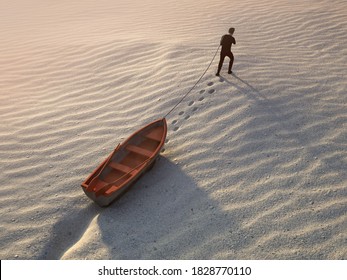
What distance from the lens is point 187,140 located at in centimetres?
491

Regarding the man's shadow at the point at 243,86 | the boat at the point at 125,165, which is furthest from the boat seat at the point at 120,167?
the man's shadow at the point at 243,86

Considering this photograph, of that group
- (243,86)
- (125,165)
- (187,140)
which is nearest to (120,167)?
(125,165)

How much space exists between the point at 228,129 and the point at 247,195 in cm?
128

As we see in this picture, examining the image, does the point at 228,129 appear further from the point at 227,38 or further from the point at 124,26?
the point at 124,26

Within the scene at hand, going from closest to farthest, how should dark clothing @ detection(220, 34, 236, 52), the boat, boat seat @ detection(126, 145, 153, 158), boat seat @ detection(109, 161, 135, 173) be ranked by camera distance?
the boat, boat seat @ detection(109, 161, 135, 173), boat seat @ detection(126, 145, 153, 158), dark clothing @ detection(220, 34, 236, 52)

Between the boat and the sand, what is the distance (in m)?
0.24

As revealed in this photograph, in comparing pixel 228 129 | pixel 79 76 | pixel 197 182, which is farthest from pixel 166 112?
pixel 79 76

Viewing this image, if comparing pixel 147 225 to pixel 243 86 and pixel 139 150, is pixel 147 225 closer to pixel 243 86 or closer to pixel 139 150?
pixel 139 150

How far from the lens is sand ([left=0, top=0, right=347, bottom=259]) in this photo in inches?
144

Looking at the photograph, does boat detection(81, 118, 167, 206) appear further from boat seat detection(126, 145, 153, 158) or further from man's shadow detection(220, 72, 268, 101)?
man's shadow detection(220, 72, 268, 101)

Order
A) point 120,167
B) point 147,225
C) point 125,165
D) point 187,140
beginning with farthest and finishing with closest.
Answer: point 187,140 → point 125,165 → point 120,167 → point 147,225

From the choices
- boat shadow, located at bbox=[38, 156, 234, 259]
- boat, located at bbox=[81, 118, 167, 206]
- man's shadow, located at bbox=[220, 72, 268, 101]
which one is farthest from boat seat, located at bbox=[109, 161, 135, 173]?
man's shadow, located at bbox=[220, 72, 268, 101]

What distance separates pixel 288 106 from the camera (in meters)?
A: 5.24

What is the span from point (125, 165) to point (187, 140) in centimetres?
105
